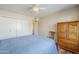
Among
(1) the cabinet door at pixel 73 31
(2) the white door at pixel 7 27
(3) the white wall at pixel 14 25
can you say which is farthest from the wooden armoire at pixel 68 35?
(2) the white door at pixel 7 27

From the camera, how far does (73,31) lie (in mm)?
2287

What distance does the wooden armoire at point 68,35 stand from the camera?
88.3 inches

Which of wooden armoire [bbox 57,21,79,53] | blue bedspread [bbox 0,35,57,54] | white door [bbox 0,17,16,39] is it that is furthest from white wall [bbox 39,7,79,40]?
white door [bbox 0,17,16,39]

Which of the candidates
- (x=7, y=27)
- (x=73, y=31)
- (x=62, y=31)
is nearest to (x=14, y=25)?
(x=7, y=27)

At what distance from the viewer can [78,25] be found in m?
2.23

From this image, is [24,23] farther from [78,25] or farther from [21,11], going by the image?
[78,25]

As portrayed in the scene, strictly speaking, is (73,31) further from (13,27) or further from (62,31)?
(13,27)

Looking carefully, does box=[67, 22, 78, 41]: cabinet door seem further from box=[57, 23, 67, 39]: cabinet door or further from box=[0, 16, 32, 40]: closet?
box=[0, 16, 32, 40]: closet

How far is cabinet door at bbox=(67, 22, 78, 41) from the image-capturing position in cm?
224

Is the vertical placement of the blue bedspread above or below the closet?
below

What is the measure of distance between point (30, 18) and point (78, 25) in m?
1.25

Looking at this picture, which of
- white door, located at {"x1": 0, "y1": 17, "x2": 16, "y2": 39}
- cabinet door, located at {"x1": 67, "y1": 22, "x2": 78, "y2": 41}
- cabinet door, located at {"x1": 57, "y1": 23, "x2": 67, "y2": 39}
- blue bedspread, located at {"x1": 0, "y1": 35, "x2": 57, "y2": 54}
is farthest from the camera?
cabinet door, located at {"x1": 57, "y1": 23, "x2": 67, "y2": 39}

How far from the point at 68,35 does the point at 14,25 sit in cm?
143
